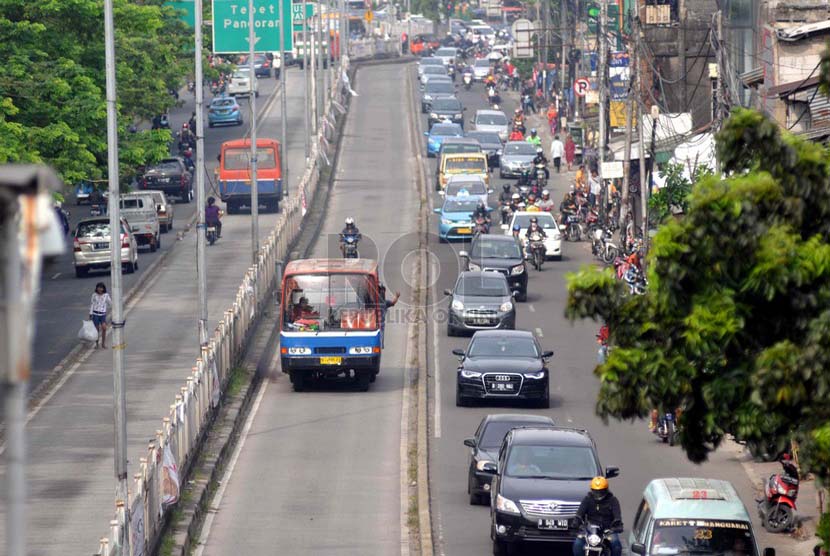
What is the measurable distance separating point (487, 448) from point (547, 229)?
2598 centimetres

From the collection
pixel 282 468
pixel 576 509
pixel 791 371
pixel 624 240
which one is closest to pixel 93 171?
pixel 282 468

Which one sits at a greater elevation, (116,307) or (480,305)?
(116,307)

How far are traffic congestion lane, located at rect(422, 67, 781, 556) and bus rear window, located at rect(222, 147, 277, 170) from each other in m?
15.1

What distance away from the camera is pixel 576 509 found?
2092cm

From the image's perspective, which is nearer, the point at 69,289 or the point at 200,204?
the point at 200,204

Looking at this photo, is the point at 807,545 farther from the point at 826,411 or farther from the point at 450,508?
the point at 826,411

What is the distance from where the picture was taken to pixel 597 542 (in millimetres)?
18578

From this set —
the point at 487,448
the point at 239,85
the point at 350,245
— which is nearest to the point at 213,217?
the point at 350,245

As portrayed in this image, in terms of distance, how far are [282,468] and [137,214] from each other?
2565 centimetres

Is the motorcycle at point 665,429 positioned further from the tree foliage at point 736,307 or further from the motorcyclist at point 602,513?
the tree foliage at point 736,307

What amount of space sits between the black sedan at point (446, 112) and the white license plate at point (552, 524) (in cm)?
6320

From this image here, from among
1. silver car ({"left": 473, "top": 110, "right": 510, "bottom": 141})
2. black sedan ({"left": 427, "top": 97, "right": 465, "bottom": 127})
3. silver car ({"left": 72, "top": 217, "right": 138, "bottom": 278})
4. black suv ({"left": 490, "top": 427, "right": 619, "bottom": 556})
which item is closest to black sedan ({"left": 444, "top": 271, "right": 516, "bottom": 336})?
silver car ({"left": 72, "top": 217, "right": 138, "bottom": 278})

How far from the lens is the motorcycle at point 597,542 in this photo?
18.6m

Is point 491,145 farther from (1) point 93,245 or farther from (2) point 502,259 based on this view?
(1) point 93,245
